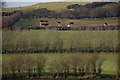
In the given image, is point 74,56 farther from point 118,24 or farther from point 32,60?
point 118,24

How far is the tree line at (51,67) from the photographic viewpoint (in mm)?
4117

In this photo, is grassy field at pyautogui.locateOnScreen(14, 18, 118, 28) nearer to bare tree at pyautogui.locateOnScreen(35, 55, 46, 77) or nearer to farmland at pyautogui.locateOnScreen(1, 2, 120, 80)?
farmland at pyautogui.locateOnScreen(1, 2, 120, 80)

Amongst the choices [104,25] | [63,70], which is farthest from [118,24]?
[63,70]

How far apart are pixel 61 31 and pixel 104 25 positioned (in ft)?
3.19

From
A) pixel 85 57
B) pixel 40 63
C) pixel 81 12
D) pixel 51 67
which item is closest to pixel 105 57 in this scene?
pixel 85 57

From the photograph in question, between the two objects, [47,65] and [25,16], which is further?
[25,16]

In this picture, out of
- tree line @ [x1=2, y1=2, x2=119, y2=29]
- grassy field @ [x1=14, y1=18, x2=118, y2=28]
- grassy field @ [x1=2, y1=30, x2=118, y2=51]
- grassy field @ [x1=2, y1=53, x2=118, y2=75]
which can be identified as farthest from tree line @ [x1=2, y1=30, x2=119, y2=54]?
tree line @ [x1=2, y1=2, x2=119, y2=29]

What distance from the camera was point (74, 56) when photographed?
14.6 feet

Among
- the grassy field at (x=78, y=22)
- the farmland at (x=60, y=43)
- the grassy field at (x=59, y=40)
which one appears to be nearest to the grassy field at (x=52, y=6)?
the farmland at (x=60, y=43)

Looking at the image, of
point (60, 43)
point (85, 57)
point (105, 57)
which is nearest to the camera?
point (85, 57)

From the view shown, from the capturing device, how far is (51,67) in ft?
13.8

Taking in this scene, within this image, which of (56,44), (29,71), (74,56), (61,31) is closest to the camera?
(29,71)

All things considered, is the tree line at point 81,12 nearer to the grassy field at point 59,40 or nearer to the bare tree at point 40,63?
the grassy field at point 59,40

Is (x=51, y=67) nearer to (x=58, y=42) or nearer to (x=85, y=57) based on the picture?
(x=85, y=57)
